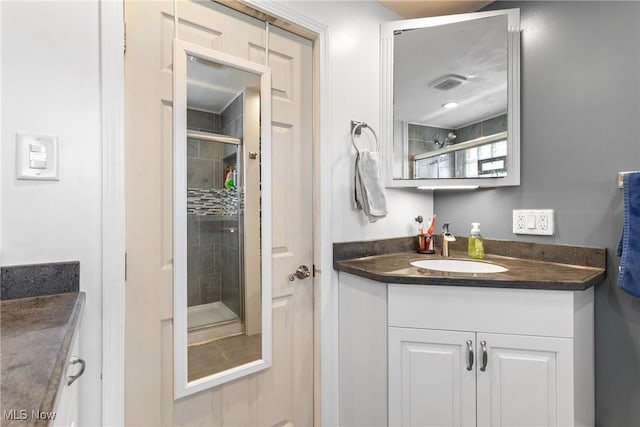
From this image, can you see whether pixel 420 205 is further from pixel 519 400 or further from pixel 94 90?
pixel 94 90

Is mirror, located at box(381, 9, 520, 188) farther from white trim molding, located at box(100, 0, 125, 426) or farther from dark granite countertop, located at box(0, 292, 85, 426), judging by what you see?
dark granite countertop, located at box(0, 292, 85, 426)

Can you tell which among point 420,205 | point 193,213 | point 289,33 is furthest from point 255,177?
point 420,205

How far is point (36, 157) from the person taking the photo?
0.87 m

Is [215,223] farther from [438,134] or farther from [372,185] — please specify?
[438,134]

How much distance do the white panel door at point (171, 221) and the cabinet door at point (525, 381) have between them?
76 cm

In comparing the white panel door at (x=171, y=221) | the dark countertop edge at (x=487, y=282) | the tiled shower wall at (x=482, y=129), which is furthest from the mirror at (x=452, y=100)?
the dark countertop edge at (x=487, y=282)

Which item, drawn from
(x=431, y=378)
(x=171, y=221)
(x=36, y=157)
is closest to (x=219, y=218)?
(x=171, y=221)

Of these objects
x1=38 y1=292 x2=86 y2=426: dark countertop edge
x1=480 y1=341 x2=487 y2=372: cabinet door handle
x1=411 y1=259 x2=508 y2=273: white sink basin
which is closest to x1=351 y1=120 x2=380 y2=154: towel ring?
x1=411 y1=259 x2=508 y2=273: white sink basin

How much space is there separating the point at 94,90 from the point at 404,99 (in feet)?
Result: 4.63

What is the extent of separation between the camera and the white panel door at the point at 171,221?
3.42 ft

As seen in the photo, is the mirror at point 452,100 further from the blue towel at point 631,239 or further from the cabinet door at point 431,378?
the cabinet door at point 431,378

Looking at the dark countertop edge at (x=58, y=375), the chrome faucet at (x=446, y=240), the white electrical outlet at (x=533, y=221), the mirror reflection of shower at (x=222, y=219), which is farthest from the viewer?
the chrome faucet at (x=446, y=240)

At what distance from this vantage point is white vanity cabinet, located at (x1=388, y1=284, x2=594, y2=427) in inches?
42.5

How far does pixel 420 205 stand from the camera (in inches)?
74.7
